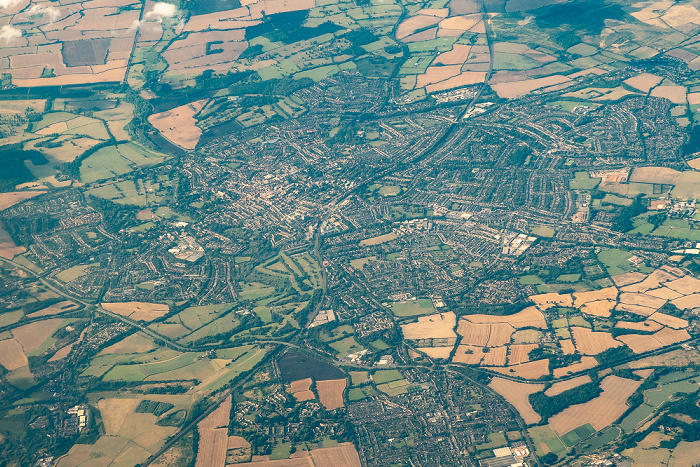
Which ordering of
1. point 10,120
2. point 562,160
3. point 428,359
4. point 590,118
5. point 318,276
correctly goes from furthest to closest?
point 10,120 → point 590,118 → point 562,160 → point 318,276 → point 428,359

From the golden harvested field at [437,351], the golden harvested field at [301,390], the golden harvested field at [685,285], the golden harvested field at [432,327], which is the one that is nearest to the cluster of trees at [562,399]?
the golden harvested field at [437,351]

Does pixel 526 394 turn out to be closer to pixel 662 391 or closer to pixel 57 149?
pixel 662 391

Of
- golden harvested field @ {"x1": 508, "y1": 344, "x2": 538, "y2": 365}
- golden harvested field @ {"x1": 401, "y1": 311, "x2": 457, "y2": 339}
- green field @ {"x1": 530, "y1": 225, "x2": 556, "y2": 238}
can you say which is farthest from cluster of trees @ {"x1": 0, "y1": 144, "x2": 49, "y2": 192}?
golden harvested field @ {"x1": 508, "y1": 344, "x2": 538, "y2": 365}

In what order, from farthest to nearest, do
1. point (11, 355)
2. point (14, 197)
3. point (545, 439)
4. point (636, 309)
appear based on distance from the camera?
point (14, 197), point (11, 355), point (636, 309), point (545, 439)

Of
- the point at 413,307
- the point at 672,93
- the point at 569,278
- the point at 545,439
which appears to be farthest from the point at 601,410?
the point at 672,93

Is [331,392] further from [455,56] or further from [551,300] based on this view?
[455,56]

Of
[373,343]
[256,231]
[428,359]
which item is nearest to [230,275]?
[256,231]
